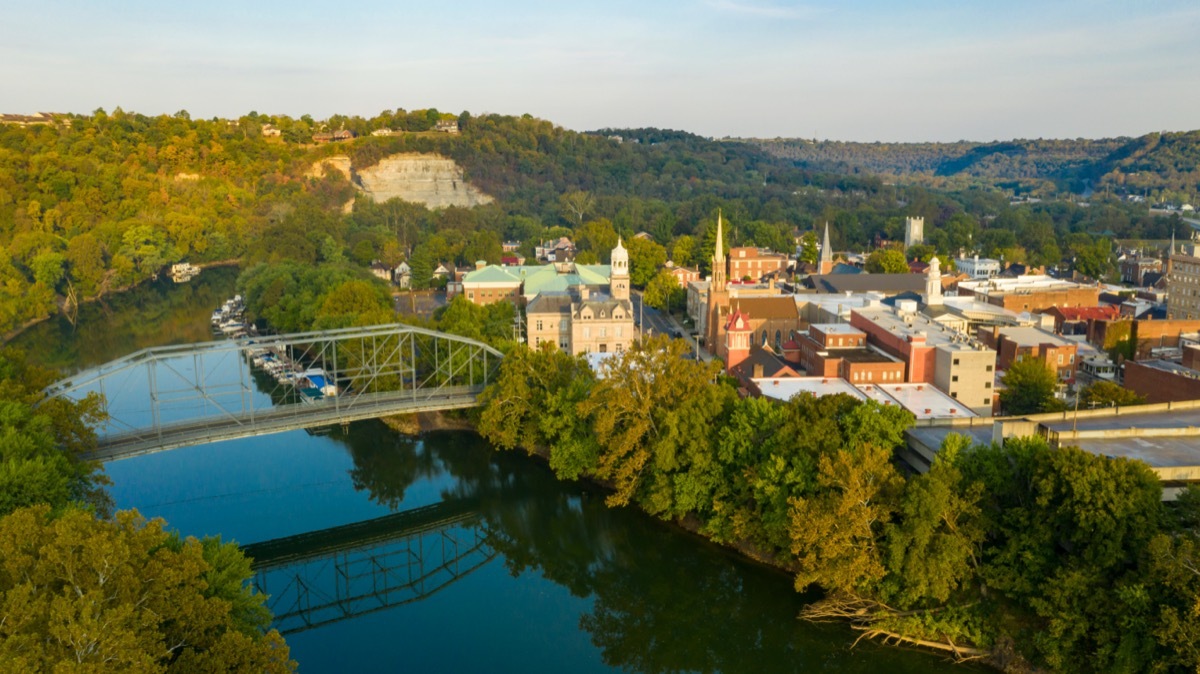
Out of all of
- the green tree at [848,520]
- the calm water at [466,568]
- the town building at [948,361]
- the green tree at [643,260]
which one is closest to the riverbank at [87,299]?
the calm water at [466,568]

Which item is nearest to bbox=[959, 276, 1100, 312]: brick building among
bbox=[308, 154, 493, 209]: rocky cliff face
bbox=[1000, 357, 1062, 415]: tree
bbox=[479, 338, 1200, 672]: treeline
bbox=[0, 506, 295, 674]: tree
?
bbox=[1000, 357, 1062, 415]: tree

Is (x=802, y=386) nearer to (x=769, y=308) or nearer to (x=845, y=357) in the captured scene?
(x=845, y=357)

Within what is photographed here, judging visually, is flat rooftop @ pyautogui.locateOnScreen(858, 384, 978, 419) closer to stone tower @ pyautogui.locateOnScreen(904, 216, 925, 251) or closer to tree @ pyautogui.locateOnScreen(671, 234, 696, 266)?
tree @ pyautogui.locateOnScreen(671, 234, 696, 266)

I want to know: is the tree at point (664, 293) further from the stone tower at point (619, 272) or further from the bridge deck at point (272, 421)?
the bridge deck at point (272, 421)

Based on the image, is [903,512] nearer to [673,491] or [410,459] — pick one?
[673,491]

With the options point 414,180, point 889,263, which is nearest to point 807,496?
point 889,263

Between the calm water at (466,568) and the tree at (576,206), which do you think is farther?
the tree at (576,206)
